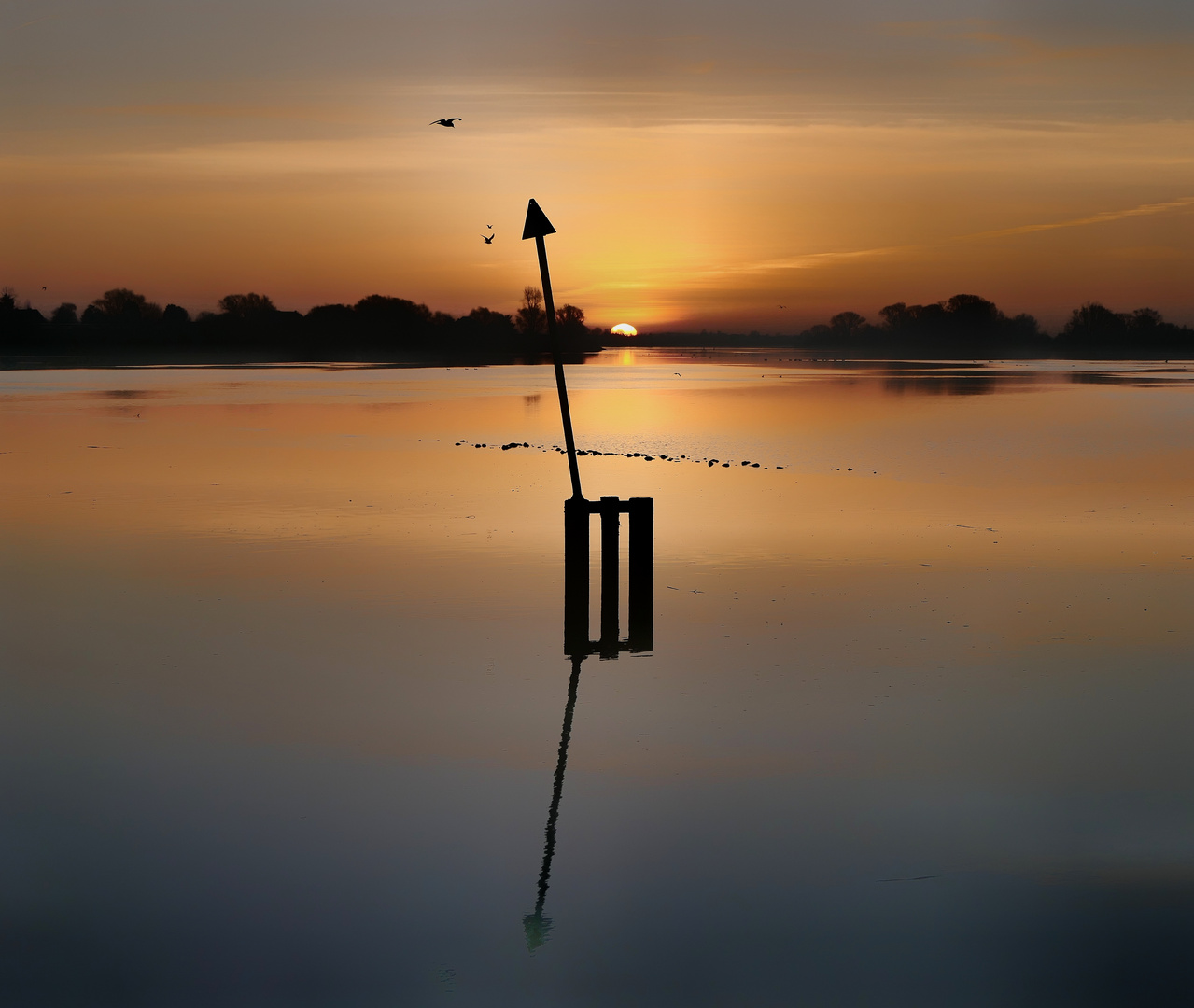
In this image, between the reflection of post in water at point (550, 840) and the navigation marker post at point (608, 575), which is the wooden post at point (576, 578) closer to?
the navigation marker post at point (608, 575)

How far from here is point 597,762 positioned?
364 inches

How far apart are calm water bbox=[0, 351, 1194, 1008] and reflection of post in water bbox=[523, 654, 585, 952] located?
0.05 meters

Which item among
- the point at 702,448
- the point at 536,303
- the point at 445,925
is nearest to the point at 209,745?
the point at 445,925

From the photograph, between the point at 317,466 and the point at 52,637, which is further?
the point at 317,466

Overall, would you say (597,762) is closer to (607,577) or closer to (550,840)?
(550,840)

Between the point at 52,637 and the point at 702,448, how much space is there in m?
25.0

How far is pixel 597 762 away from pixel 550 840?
1.51m

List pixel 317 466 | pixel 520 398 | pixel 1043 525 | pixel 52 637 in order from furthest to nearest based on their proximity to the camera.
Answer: pixel 520 398 → pixel 317 466 → pixel 1043 525 → pixel 52 637

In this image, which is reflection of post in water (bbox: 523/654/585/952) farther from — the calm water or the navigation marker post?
the navigation marker post

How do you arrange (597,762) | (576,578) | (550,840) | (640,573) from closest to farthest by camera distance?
(550,840)
(597,762)
(576,578)
(640,573)

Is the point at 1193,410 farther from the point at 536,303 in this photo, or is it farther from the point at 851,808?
the point at 536,303

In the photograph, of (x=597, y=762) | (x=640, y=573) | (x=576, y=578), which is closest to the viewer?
(x=597, y=762)

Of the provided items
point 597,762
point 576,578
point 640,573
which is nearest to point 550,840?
point 597,762

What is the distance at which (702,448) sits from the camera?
3634cm
